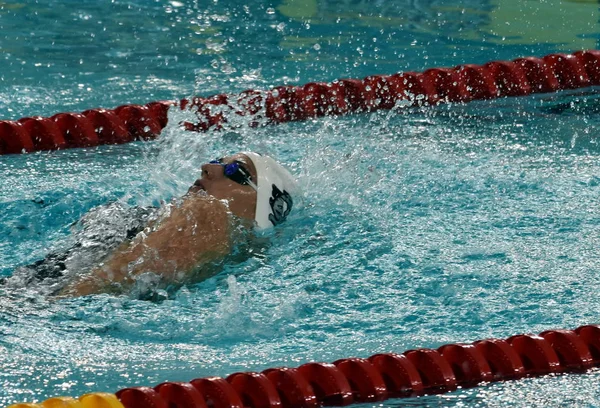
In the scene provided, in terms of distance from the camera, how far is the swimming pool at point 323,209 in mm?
2949

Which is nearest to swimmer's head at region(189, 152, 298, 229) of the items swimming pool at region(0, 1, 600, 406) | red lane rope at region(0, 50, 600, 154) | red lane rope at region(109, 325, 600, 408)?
swimming pool at region(0, 1, 600, 406)

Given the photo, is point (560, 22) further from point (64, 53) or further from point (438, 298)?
point (438, 298)

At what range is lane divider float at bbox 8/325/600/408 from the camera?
2445mm

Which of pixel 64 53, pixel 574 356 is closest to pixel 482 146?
pixel 574 356

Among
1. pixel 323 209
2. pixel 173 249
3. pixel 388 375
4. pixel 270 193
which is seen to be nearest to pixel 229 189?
pixel 270 193

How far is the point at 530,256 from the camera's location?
3.78 metres

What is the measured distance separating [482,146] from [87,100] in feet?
7.75

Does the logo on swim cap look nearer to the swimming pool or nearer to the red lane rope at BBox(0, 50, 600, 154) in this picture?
the swimming pool

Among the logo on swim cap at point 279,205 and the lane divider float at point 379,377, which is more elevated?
the logo on swim cap at point 279,205

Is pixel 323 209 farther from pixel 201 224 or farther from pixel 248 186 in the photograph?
pixel 201 224

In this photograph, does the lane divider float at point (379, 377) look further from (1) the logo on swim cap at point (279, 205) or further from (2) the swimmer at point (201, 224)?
(1) the logo on swim cap at point (279, 205)

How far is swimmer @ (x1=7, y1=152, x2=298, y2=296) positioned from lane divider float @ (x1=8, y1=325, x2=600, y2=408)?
→ 832 millimetres

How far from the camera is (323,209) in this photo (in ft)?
13.8

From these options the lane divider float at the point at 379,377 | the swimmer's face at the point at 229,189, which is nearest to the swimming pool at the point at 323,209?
the lane divider float at the point at 379,377
